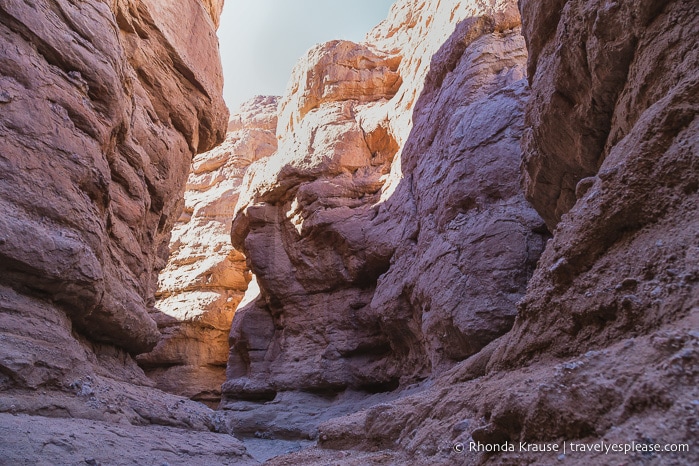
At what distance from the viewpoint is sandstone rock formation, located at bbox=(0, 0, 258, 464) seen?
544cm

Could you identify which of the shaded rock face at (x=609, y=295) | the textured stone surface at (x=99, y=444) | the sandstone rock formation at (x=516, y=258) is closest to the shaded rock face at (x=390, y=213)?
the sandstone rock formation at (x=516, y=258)

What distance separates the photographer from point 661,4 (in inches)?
150

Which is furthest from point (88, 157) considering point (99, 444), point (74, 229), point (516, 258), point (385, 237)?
point (385, 237)

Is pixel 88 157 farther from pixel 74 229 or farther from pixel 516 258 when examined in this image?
pixel 516 258

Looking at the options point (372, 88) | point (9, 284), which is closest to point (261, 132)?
point (372, 88)

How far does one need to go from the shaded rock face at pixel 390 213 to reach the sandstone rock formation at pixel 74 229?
544 centimetres

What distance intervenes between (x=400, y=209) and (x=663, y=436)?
1181cm

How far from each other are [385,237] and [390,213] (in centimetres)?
72

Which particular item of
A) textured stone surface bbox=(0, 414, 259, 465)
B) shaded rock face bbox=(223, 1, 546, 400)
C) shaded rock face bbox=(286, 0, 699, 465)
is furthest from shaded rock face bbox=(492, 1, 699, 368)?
shaded rock face bbox=(223, 1, 546, 400)

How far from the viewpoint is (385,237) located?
13859mm

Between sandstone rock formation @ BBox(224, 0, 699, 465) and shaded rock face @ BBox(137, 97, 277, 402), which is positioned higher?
shaded rock face @ BBox(137, 97, 277, 402)

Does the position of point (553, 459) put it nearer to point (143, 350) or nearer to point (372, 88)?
point (143, 350)

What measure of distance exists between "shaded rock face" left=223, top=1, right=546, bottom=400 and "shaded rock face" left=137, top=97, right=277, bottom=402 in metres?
3.75

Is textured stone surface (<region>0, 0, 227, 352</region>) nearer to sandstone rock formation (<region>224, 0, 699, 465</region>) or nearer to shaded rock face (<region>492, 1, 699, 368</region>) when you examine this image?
sandstone rock formation (<region>224, 0, 699, 465</region>)
